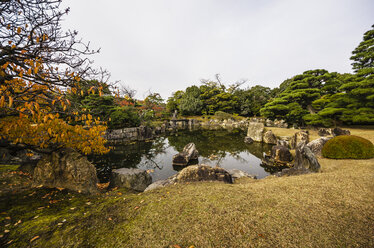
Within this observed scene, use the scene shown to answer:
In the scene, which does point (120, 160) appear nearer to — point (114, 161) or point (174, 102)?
point (114, 161)

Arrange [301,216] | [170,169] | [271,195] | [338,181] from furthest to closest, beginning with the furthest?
1. [170,169]
2. [338,181]
3. [271,195]
4. [301,216]

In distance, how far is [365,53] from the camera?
1299 centimetres

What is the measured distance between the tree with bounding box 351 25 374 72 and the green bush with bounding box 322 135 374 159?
42.7 ft

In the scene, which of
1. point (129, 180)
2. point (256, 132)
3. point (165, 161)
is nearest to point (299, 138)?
point (256, 132)

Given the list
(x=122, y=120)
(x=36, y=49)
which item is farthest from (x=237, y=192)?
(x=122, y=120)

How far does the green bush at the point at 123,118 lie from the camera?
13.7 meters

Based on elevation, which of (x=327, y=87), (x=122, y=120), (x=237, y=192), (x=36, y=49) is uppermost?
(x=327, y=87)

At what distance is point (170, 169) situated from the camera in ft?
24.0

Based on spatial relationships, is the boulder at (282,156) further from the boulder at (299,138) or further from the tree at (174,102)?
the tree at (174,102)

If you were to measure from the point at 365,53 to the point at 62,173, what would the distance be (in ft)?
79.1

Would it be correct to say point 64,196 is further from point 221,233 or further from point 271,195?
point 271,195

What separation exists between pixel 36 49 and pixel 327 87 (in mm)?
22547

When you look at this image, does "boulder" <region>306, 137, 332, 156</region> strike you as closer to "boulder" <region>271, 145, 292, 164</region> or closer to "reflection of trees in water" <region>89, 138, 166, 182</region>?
"boulder" <region>271, 145, 292, 164</region>

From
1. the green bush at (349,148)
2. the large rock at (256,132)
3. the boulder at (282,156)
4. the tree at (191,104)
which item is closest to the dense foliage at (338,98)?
the large rock at (256,132)
